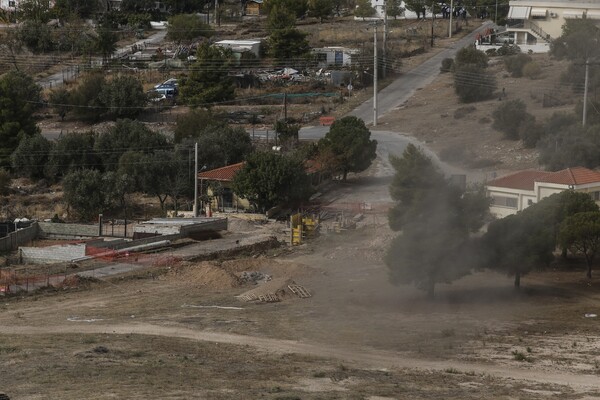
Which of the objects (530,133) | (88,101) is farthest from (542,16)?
(88,101)

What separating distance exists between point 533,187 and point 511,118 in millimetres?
12683

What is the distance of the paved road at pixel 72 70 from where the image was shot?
77375 mm

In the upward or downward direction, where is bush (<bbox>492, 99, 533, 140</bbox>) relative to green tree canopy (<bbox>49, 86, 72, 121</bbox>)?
upward

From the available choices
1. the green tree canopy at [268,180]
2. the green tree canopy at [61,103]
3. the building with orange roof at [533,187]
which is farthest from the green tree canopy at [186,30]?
the building with orange roof at [533,187]

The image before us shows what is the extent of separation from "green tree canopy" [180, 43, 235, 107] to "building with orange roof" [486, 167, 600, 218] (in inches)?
1154

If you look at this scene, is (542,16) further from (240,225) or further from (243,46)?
(240,225)

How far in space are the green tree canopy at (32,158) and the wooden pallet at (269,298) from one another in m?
23.7

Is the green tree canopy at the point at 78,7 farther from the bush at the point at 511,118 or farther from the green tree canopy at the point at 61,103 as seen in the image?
the bush at the point at 511,118

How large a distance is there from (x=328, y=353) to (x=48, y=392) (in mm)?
7126

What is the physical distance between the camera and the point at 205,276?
117ft

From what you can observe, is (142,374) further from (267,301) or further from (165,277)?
(165,277)

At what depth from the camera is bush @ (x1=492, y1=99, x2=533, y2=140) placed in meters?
52.3

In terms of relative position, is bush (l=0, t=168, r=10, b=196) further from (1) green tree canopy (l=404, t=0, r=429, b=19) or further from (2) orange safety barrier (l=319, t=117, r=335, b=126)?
(1) green tree canopy (l=404, t=0, r=429, b=19)

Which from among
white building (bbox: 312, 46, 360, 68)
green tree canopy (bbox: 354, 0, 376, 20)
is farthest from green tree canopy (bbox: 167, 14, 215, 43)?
green tree canopy (bbox: 354, 0, 376, 20)
